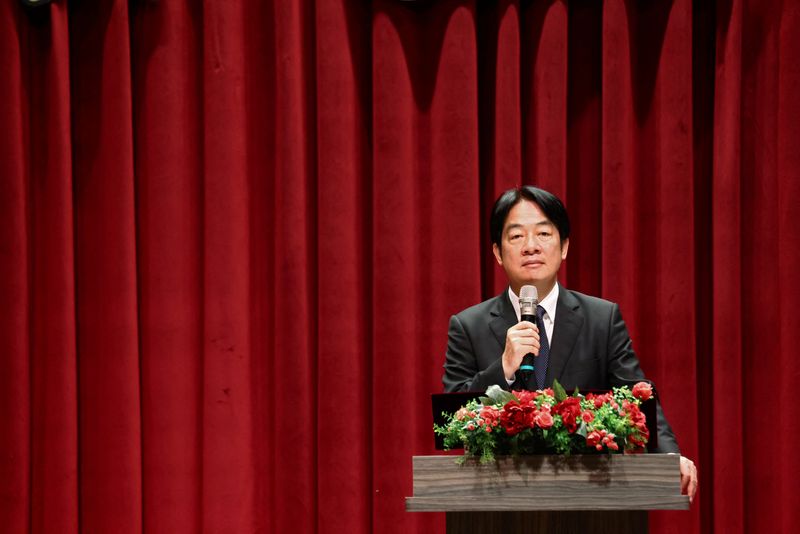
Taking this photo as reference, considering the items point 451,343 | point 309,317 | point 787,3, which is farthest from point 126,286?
point 787,3

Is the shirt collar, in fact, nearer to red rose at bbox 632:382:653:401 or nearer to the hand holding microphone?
the hand holding microphone

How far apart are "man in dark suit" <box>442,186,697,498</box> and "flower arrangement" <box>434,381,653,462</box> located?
471 millimetres

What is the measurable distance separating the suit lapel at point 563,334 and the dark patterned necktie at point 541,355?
11 mm

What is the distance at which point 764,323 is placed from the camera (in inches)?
126

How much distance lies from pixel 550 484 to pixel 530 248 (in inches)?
32.1

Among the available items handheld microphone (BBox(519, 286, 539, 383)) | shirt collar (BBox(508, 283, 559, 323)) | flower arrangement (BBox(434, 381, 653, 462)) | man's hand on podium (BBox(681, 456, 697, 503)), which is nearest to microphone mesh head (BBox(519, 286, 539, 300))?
handheld microphone (BBox(519, 286, 539, 383))

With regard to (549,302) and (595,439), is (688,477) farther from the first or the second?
(549,302)

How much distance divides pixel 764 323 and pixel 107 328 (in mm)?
2153

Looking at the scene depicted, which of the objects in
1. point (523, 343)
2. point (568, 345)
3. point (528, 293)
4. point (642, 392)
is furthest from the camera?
point (568, 345)

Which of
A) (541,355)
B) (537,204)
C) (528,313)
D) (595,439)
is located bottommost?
(595,439)

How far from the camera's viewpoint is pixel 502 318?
8.05 feet

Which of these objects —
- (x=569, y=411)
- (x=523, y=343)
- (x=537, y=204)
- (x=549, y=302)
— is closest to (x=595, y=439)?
(x=569, y=411)

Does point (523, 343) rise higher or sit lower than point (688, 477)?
higher

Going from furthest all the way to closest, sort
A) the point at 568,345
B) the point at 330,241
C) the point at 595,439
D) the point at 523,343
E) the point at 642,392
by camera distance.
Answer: the point at 330,241, the point at 568,345, the point at 523,343, the point at 642,392, the point at 595,439
